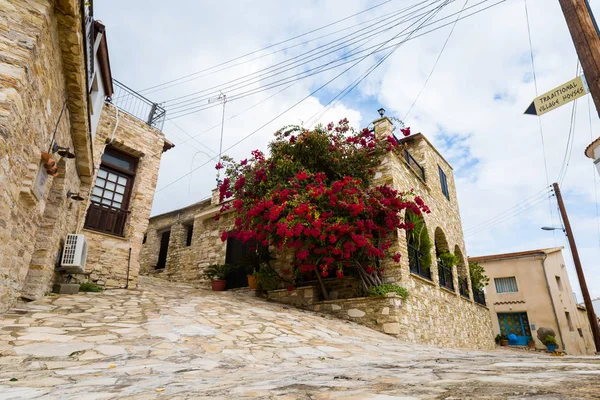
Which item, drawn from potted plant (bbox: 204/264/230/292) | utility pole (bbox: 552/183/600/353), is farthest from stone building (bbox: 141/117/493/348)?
utility pole (bbox: 552/183/600/353)

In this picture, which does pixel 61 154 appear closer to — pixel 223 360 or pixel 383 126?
pixel 223 360

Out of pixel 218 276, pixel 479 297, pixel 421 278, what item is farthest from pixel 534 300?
pixel 218 276

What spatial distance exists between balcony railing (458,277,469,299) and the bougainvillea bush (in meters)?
5.26

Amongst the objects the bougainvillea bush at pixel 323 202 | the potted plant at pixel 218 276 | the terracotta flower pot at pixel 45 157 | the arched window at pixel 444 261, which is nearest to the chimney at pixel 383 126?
the bougainvillea bush at pixel 323 202

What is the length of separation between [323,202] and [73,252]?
5138mm

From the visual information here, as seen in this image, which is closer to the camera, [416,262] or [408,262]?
[408,262]

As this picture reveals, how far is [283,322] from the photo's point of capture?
6.36 metres

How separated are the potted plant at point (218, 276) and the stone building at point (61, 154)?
2839 millimetres

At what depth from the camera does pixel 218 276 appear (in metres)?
11.2

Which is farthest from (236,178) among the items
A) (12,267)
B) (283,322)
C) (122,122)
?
(12,267)

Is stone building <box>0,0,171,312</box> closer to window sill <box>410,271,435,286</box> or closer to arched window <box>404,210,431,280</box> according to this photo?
window sill <box>410,271,435,286</box>

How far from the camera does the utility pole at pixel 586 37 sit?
4.27 m

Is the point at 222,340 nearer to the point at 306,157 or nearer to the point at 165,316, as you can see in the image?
the point at 165,316

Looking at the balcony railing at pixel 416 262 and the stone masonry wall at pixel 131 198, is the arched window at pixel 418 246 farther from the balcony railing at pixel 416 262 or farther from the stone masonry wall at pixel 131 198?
the stone masonry wall at pixel 131 198
